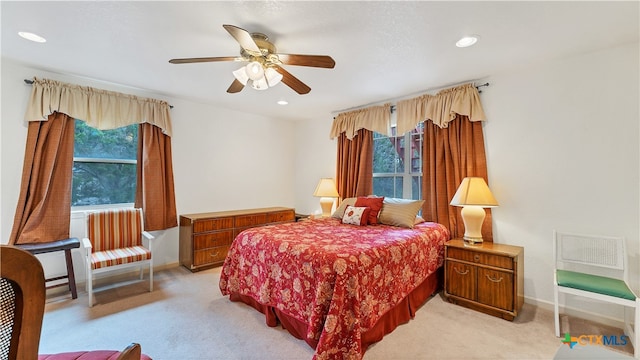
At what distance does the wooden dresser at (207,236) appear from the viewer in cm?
363

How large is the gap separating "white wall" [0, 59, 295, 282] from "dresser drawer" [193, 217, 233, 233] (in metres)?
0.51

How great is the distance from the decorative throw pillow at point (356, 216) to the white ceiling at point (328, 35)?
5.02 feet

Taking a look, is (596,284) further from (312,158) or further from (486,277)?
(312,158)

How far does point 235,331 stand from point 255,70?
214 cm

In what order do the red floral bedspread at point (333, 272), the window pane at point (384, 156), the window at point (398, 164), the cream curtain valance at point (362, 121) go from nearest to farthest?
the red floral bedspread at point (333, 272), the window at point (398, 164), the cream curtain valance at point (362, 121), the window pane at point (384, 156)

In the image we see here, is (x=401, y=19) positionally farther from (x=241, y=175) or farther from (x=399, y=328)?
(x=241, y=175)

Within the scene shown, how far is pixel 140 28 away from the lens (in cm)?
211

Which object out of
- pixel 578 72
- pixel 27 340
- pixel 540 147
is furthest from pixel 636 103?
pixel 27 340

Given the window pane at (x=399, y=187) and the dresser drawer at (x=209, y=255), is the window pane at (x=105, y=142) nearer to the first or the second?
the dresser drawer at (x=209, y=255)

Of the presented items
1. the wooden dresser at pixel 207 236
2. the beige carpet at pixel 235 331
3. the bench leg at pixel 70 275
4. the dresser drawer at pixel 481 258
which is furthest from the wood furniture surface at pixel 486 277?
the bench leg at pixel 70 275

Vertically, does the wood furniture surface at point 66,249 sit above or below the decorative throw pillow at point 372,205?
below

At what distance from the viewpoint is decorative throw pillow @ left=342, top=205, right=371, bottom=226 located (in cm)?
326

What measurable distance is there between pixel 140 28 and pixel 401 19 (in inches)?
77.6

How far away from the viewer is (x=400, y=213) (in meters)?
3.21
